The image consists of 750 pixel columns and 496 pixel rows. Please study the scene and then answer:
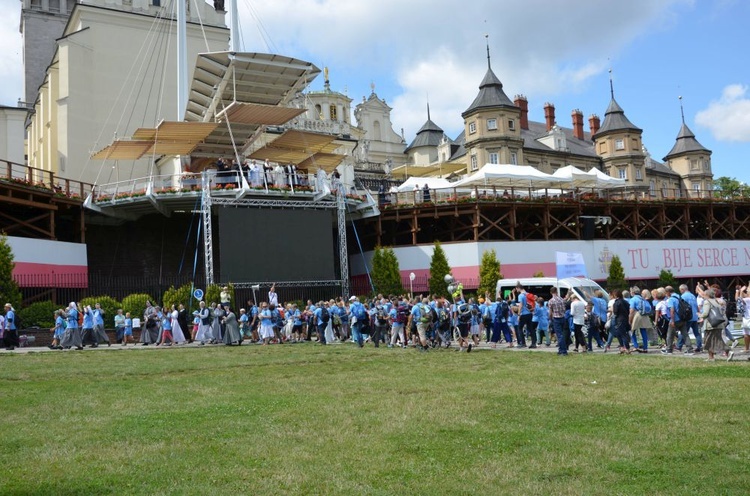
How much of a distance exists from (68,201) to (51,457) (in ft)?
96.9

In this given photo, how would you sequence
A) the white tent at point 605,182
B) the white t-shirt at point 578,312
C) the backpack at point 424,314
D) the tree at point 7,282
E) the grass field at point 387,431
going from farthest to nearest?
the white tent at point 605,182
the tree at point 7,282
the backpack at point 424,314
the white t-shirt at point 578,312
the grass field at point 387,431

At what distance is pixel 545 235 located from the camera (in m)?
41.9

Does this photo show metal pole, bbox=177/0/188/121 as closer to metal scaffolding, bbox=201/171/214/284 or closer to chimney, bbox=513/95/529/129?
metal scaffolding, bbox=201/171/214/284

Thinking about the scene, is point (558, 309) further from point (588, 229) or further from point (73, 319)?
point (588, 229)

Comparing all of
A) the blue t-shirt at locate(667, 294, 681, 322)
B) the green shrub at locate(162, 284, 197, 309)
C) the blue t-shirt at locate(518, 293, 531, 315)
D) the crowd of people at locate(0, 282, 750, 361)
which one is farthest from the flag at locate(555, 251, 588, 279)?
the green shrub at locate(162, 284, 197, 309)

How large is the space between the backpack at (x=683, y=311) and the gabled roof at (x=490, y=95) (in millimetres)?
47495

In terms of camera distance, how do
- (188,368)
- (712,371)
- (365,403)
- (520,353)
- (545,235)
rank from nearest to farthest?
(365,403) → (712,371) → (188,368) → (520,353) → (545,235)

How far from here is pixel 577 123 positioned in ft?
261

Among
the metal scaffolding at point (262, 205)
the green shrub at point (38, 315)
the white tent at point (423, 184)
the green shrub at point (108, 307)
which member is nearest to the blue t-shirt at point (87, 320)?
the green shrub at point (38, 315)

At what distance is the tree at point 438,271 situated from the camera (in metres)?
38.4

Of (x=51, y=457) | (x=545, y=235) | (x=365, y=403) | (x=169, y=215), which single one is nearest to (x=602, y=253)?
(x=545, y=235)

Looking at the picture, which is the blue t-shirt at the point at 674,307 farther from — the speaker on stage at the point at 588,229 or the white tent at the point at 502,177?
the speaker on stage at the point at 588,229

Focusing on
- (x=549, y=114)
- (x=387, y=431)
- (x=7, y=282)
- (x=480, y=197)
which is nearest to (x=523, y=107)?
(x=549, y=114)

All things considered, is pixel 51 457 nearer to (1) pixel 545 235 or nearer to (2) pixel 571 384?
(2) pixel 571 384
